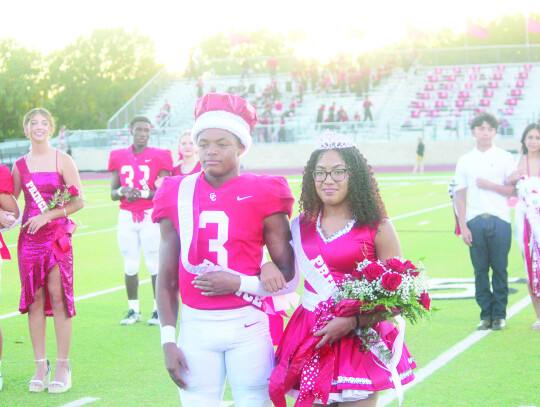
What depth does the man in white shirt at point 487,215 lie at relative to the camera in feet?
22.4

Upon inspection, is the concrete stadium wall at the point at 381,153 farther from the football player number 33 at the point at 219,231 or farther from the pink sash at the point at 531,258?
the football player number 33 at the point at 219,231

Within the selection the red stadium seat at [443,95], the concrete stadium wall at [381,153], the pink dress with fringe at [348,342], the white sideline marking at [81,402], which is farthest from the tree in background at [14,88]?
the pink dress with fringe at [348,342]

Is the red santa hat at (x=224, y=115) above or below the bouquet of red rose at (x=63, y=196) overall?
above

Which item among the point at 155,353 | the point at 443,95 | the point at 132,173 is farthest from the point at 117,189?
the point at 443,95

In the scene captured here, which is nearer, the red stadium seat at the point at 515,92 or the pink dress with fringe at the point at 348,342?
the pink dress with fringe at the point at 348,342

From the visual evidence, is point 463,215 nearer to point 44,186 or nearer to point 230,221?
point 44,186

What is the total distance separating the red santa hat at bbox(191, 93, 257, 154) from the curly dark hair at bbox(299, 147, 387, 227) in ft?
1.36

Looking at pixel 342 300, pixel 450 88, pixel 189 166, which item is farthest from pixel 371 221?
pixel 450 88

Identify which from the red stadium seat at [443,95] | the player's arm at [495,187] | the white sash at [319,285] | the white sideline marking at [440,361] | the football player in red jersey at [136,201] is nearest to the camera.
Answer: the white sash at [319,285]

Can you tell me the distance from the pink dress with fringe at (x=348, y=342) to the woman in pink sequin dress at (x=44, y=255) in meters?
2.49

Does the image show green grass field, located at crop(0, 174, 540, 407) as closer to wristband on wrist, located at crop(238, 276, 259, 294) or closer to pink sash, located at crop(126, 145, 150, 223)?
pink sash, located at crop(126, 145, 150, 223)

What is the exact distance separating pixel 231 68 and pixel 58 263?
4408cm

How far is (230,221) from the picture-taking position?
129 inches

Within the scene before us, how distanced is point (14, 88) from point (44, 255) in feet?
168
